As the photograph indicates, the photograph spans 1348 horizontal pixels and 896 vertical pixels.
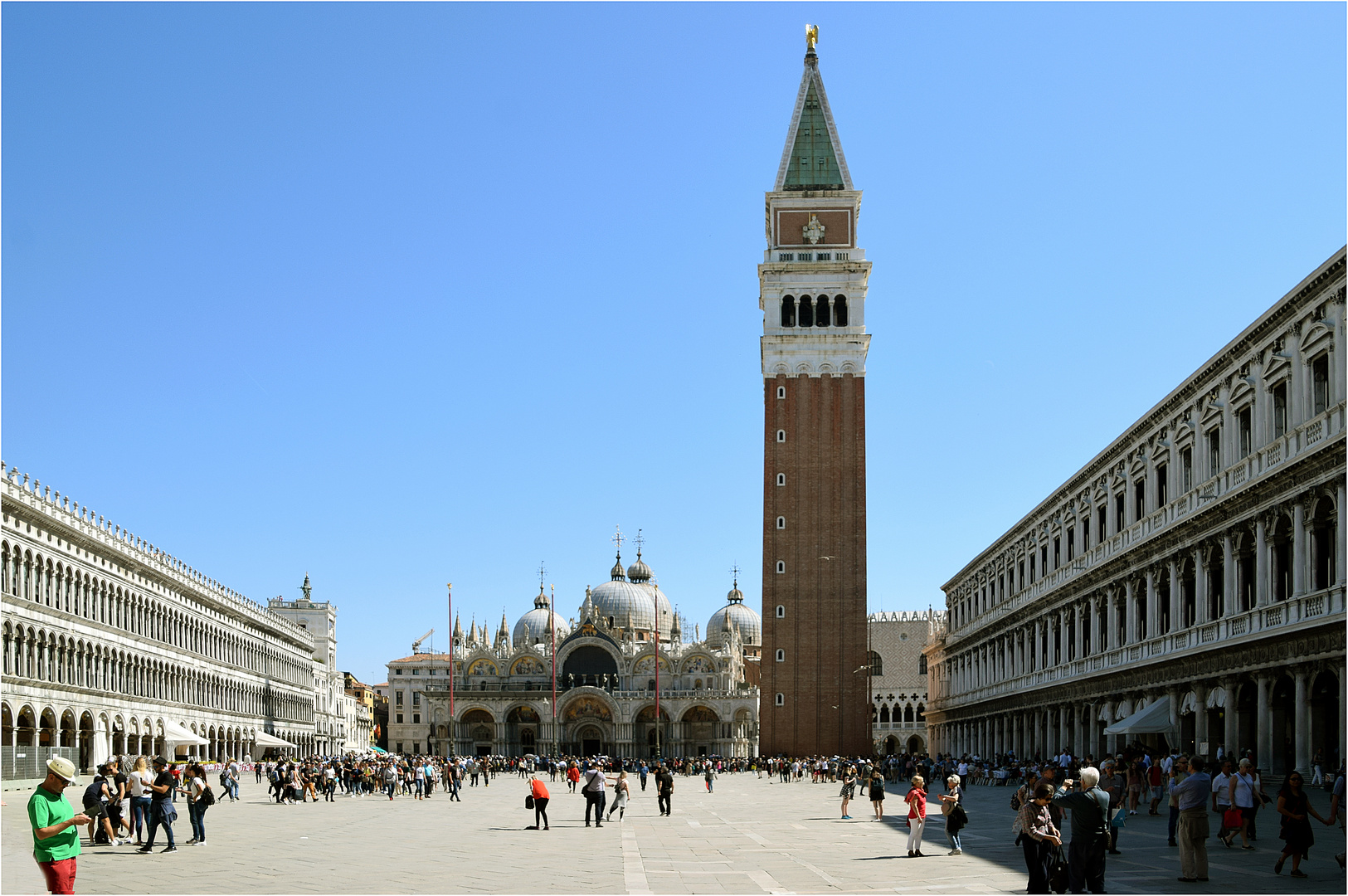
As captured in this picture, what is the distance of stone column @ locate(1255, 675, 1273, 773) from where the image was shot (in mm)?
32312

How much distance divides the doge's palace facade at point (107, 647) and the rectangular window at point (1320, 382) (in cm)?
3794

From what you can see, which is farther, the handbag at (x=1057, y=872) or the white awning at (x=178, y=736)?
the white awning at (x=178, y=736)

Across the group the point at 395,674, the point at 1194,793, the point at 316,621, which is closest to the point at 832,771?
the point at 1194,793

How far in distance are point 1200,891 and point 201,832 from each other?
1600cm

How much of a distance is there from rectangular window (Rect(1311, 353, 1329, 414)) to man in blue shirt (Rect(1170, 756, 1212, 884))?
15.3m

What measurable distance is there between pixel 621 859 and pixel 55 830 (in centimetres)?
1174

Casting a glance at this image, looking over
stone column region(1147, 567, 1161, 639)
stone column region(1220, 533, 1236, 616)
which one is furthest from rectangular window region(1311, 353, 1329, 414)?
stone column region(1147, 567, 1161, 639)

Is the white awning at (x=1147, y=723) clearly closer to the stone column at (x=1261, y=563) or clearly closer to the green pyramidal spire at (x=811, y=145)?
the stone column at (x=1261, y=563)

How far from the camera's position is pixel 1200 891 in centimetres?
1655

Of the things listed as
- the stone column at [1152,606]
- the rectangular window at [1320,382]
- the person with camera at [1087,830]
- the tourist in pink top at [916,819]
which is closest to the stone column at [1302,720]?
the rectangular window at [1320,382]

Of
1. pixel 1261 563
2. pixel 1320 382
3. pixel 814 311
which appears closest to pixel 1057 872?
pixel 1320 382

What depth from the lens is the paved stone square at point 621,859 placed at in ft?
58.2

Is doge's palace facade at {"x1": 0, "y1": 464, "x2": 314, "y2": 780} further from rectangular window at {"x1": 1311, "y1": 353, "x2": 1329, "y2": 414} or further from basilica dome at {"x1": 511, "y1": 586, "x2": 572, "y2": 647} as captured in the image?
basilica dome at {"x1": 511, "y1": 586, "x2": 572, "y2": 647}

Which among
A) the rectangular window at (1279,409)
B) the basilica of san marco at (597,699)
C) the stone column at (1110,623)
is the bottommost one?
the basilica of san marco at (597,699)
